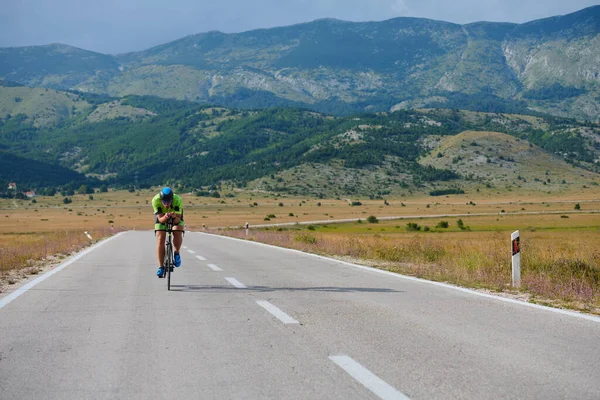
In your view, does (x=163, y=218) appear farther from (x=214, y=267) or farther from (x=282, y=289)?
(x=214, y=267)

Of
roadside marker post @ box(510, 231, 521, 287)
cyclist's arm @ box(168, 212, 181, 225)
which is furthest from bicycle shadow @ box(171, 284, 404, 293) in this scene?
roadside marker post @ box(510, 231, 521, 287)

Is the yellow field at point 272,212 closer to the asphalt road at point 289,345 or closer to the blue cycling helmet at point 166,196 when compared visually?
the blue cycling helmet at point 166,196

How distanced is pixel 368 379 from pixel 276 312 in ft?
12.9

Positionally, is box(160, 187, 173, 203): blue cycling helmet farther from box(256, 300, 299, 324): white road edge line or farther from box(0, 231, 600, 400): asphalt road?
box(256, 300, 299, 324): white road edge line

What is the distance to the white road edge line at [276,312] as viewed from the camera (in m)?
8.91

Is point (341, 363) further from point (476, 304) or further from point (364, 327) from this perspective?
point (476, 304)

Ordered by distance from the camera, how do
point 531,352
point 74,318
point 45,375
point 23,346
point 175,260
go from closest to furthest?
point 45,375, point 531,352, point 23,346, point 74,318, point 175,260

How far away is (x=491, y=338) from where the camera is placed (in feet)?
25.1

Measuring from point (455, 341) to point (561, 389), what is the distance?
208 centimetres

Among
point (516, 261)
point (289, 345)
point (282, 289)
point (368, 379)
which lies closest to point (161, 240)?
point (282, 289)

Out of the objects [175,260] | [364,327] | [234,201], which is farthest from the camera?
[234,201]

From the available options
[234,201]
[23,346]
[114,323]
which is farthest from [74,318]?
[234,201]

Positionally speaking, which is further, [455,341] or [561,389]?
[455,341]

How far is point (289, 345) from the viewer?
7.31 meters
